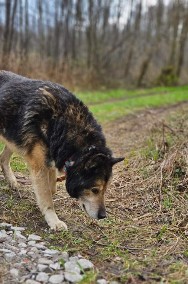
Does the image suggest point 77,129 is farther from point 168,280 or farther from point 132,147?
point 132,147

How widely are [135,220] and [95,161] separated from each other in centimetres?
108

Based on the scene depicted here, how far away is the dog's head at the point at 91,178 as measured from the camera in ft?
13.3

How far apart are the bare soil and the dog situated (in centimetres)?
28

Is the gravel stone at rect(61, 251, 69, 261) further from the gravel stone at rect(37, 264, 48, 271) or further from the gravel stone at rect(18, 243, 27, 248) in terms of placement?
the gravel stone at rect(18, 243, 27, 248)

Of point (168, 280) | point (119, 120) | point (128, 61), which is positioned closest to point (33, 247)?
point (168, 280)

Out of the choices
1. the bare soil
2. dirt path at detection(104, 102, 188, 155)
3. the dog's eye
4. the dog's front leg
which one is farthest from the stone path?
dirt path at detection(104, 102, 188, 155)

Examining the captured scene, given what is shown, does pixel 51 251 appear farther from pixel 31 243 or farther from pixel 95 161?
pixel 95 161

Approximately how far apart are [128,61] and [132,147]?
20.2 meters

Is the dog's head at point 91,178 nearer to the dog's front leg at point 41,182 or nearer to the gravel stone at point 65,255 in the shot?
the dog's front leg at point 41,182

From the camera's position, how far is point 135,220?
466 cm

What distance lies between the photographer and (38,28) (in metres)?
28.6

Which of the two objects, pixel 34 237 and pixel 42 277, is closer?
pixel 42 277

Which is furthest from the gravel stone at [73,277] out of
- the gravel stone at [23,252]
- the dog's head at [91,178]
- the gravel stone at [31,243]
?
the dog's head at [91,178]

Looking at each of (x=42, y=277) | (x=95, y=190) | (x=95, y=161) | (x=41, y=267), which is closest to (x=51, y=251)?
(x=41, y=267)
